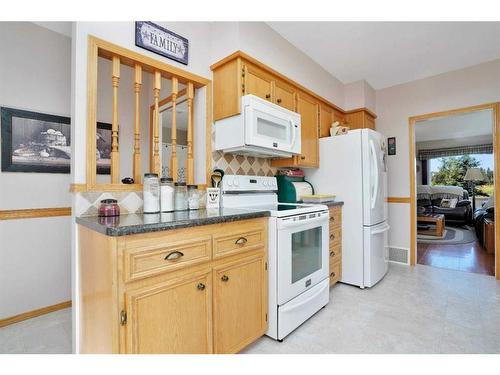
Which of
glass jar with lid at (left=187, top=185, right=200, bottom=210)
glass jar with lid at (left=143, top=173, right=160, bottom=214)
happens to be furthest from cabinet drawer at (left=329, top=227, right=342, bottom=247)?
glass jar with lid at (left=143, top=173, right=160, bottom=214)

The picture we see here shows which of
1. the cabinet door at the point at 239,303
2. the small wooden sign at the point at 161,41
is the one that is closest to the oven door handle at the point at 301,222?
the cabinet door at the point at 239,303

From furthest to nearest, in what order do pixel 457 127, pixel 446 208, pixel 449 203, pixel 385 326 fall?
1. pixel 449 203
2. pixel 446 208
3. pixel 457 127
4. pixel 385 326

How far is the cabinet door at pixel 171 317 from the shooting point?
110 centimetres

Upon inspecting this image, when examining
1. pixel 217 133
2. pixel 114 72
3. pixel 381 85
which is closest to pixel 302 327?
pixel 217 133

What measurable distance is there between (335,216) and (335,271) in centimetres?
58

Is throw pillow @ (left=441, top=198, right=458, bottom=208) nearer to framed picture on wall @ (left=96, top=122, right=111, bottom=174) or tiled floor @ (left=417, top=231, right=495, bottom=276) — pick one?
tiled floor @ (left=417, top=231, right=495, bottom=276)

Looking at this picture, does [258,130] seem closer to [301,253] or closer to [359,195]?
[301,253]

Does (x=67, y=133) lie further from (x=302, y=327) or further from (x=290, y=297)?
(x=302, y=327)

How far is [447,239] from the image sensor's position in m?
4.82

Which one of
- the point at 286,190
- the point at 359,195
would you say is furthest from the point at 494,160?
the point at 286,190

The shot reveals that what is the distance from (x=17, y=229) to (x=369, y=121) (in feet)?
13.7

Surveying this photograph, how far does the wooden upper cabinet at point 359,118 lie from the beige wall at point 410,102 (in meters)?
0.29

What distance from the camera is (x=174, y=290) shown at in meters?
1.22

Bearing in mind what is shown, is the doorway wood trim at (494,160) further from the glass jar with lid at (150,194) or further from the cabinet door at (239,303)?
the glass jar with lid at (150,194)
